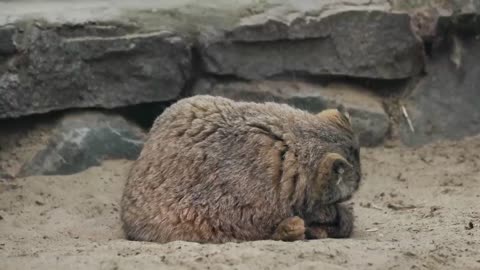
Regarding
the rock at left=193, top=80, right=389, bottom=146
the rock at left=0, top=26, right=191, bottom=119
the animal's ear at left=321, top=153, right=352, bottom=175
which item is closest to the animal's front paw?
A: the animal's ear at left=321, top=153, right=352, bottom=175

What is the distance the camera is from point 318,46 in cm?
920

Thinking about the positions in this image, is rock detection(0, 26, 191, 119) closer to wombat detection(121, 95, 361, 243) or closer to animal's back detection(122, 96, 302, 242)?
wombat detection(121, 95, 361, 243)

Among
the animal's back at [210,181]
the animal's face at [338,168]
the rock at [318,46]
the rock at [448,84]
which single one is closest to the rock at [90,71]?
the rock at [318,46]

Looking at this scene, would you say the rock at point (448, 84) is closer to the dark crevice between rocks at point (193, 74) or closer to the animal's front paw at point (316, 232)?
the dark crevice between rocks at point (193, 74)

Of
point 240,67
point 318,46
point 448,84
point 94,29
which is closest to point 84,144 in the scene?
point 94,29

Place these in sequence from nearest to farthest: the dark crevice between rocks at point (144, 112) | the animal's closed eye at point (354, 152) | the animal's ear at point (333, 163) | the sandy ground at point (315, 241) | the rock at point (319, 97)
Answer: the sandy ground at point (315, 241)
the animal's ear at point (333, 163)
the animal's closed eye at point (354, 152)
the dark crevice between rocks at point (144, 112)
the rock at point (319, 97)

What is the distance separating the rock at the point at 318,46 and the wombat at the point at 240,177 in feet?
6.28

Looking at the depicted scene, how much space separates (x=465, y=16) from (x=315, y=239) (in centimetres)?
362

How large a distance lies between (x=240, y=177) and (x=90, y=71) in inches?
97.9

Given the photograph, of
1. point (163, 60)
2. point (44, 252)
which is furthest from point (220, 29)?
point (44, 252)

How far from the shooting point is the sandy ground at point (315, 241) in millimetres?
5773

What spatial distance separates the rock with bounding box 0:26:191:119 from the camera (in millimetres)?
8438

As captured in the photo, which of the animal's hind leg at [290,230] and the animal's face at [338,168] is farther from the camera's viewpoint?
the animal's face at [338,168]

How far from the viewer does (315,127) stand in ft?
22.9
